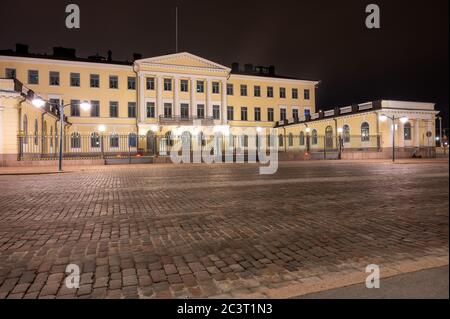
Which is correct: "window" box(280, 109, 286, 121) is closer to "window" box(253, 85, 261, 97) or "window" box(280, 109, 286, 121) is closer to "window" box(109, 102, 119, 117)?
"window" box(253, 85, 261, 97)

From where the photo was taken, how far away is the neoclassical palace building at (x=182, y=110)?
133 ft

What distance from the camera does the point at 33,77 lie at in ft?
149

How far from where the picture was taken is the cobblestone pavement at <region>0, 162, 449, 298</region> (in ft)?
11.5

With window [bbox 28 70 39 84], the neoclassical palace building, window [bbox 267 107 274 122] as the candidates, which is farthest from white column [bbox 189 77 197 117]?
window [bbox 28 70 39 84]

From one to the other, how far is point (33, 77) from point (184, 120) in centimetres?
2071

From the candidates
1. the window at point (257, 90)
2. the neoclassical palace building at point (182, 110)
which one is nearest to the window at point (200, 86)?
the neoclassical palace building at point (182, 110)

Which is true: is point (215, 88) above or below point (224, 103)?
above

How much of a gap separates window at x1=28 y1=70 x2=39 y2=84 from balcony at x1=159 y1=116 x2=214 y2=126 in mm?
16868

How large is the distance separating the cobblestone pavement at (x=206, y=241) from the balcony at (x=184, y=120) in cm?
4035

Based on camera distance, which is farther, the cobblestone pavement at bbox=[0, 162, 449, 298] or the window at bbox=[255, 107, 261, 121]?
the window at bbox=[255, 107, 261, 121]

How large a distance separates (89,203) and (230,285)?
6509 mm

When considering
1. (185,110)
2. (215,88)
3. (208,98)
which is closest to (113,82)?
(185,110)

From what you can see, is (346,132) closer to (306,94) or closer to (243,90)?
(306,94)

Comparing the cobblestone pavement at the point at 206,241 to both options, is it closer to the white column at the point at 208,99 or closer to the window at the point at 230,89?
the white column at the point at 208,99
